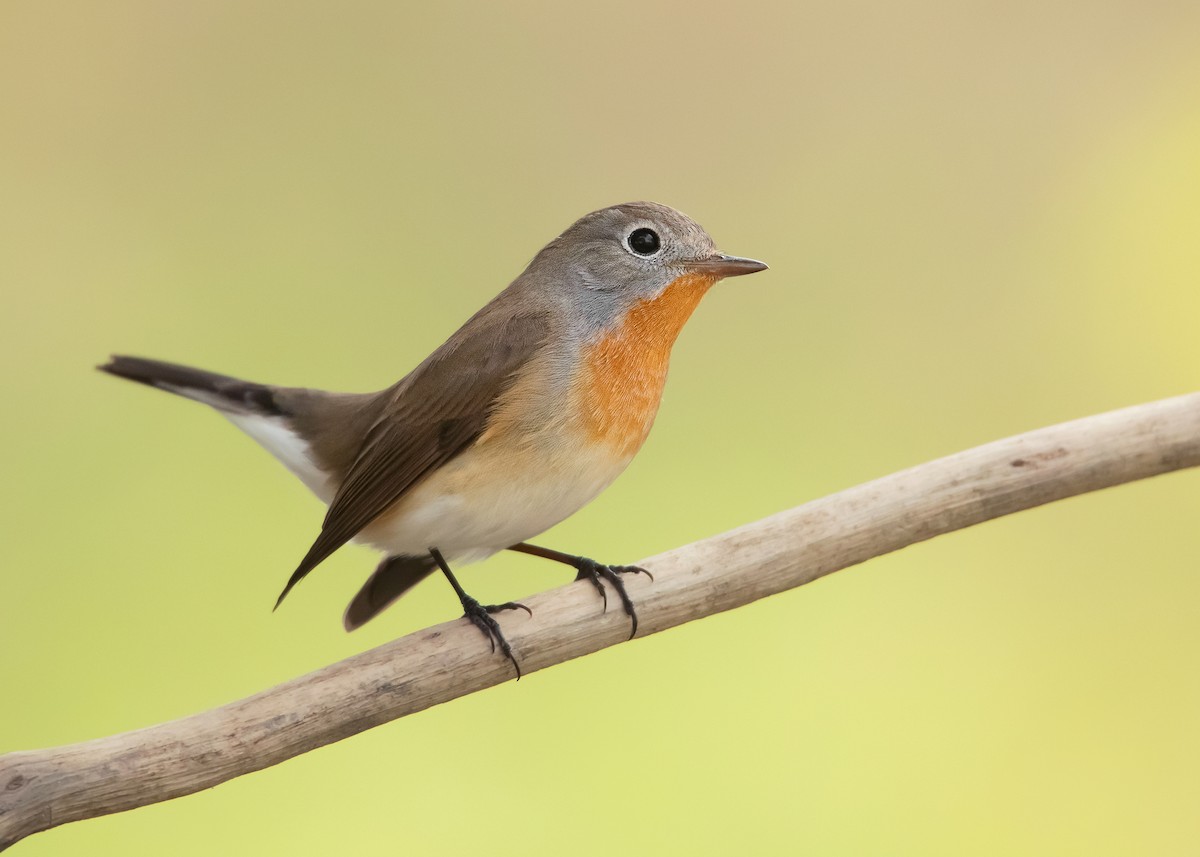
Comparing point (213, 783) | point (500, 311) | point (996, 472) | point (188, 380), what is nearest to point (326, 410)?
point (188, 380)

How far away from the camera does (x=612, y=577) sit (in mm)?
2594

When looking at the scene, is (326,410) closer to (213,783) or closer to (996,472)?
(213,783)

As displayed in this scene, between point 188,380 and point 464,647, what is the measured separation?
3.60 feet

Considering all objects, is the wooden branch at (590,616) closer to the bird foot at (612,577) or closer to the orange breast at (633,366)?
the bird foot at (612,577)

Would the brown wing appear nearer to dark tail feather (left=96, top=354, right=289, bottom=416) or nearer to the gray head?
the gray head

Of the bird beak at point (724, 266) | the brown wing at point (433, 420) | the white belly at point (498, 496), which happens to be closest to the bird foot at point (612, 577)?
the white belly at point (498, 496)

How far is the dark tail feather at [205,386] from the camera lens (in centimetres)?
296

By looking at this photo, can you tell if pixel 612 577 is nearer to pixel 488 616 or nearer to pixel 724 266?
pixel 488 616

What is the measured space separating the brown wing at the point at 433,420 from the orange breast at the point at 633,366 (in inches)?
6.2

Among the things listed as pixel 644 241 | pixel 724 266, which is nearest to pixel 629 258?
pixel 644 241

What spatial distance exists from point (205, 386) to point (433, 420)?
2.47 ft

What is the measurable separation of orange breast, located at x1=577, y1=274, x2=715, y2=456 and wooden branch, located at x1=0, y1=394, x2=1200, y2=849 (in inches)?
11.7

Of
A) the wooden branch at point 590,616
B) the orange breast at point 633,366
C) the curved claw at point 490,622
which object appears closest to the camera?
the wooden branch at point 590,616

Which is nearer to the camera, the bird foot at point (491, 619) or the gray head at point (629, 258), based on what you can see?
the bird foot at point (491, 619)
